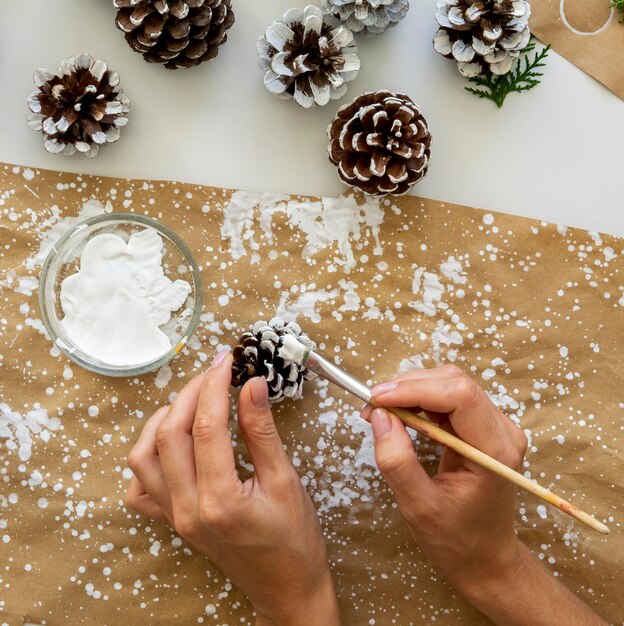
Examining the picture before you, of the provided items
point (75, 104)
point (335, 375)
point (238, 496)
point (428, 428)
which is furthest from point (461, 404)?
point (75, 104)

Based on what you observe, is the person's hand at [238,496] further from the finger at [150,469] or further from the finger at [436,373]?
the finger at [436,373]

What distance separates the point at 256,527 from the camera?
30.7 inches

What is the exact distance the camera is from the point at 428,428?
76 centimetres

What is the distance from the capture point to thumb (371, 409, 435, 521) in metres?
0.76

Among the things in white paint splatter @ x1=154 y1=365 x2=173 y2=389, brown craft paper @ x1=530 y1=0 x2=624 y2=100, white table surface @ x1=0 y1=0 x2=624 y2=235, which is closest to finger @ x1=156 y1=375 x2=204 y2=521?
white paint splatter @ x1=154 y1=365 x2=173 y2=389

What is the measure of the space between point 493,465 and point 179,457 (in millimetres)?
368

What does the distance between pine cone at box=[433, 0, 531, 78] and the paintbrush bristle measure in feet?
1.41

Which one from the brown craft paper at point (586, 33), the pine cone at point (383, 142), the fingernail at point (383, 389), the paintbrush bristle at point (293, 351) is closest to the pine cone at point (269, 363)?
the paintbrush bristle at point (293, 351)

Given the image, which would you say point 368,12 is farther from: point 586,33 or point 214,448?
point 214,448

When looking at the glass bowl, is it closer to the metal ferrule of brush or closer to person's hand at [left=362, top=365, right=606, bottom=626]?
the metal ferrule of brush

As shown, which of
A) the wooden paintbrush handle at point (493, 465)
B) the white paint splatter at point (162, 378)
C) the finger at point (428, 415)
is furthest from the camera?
the white paint splatter at point (162, 378)

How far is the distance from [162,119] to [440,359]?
0.51m

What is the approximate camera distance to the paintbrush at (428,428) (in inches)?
28.5

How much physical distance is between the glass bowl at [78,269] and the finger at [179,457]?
12 cm
